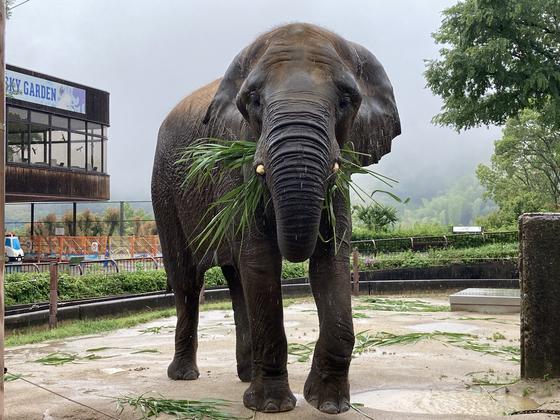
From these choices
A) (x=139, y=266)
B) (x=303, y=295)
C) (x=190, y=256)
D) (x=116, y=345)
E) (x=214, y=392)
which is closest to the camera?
(x=214, y=392)

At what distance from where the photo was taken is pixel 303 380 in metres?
6.09

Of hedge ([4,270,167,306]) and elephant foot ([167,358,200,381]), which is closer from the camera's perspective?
elephant foot ([167,358,200,381])

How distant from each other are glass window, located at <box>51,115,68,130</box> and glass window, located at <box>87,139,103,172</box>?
1.73 meters

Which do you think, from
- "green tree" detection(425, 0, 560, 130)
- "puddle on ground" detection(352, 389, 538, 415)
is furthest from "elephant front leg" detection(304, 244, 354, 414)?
"green tree" detection(425, 0, 560, 130)

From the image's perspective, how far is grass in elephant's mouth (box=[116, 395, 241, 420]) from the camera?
15.7 feet

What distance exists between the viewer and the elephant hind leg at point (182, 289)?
655 cm

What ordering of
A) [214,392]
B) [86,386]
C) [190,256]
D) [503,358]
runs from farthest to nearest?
[503,358] → [190,256] → [86,386] → [214,392]

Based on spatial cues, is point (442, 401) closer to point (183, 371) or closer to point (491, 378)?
point (491, 378)

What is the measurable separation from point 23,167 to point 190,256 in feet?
91.2

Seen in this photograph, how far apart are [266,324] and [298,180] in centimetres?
126

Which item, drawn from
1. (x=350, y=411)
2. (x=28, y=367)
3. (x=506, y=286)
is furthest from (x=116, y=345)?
(x=506, y=286)

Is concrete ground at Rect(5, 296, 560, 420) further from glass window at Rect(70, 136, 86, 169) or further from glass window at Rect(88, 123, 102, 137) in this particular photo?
glass window at Rect(88, 123, 102, 137)

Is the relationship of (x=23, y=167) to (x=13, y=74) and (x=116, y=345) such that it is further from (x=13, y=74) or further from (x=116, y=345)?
(x=116, y=345)

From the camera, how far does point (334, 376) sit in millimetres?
4715
